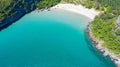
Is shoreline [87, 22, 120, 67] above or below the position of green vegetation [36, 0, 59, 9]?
below

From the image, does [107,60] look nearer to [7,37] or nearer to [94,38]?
[94,38]

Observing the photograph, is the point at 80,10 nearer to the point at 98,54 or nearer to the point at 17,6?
the point at 17,6

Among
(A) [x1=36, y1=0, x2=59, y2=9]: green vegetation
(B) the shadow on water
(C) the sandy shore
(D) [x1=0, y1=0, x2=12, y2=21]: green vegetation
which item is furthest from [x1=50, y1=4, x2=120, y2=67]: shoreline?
(D) [x1=0, y1=0, x2=12, y2=21]: green vegetation

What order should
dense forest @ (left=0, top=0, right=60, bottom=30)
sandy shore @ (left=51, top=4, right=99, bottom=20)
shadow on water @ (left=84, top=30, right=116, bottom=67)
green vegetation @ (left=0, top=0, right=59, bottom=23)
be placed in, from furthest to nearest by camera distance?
sandy shore @ (left=51, top=4, right=99, bottom=20), green vegetation @ (left=0, top=0, right=59, bottom=23), dense forest @ (left=0, top=0, right=60, bottom=30), shadow on water @ (left=84, top=30, right=116, bottom=67)

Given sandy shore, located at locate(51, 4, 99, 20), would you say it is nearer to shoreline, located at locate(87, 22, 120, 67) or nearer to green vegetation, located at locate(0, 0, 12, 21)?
shoreline, located at locate(87, 22, 120, 67)

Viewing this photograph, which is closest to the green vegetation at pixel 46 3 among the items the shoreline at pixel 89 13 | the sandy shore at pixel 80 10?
the shoreline at pixel 89 13

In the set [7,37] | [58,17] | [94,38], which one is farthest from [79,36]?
[7,37]

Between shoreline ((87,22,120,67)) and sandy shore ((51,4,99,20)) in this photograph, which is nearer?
shoreline ((87,22,120,67))

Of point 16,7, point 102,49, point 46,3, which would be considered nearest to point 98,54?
point 102,49

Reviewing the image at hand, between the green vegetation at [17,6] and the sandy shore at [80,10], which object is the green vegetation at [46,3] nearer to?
the green vegetation at [17,6]
